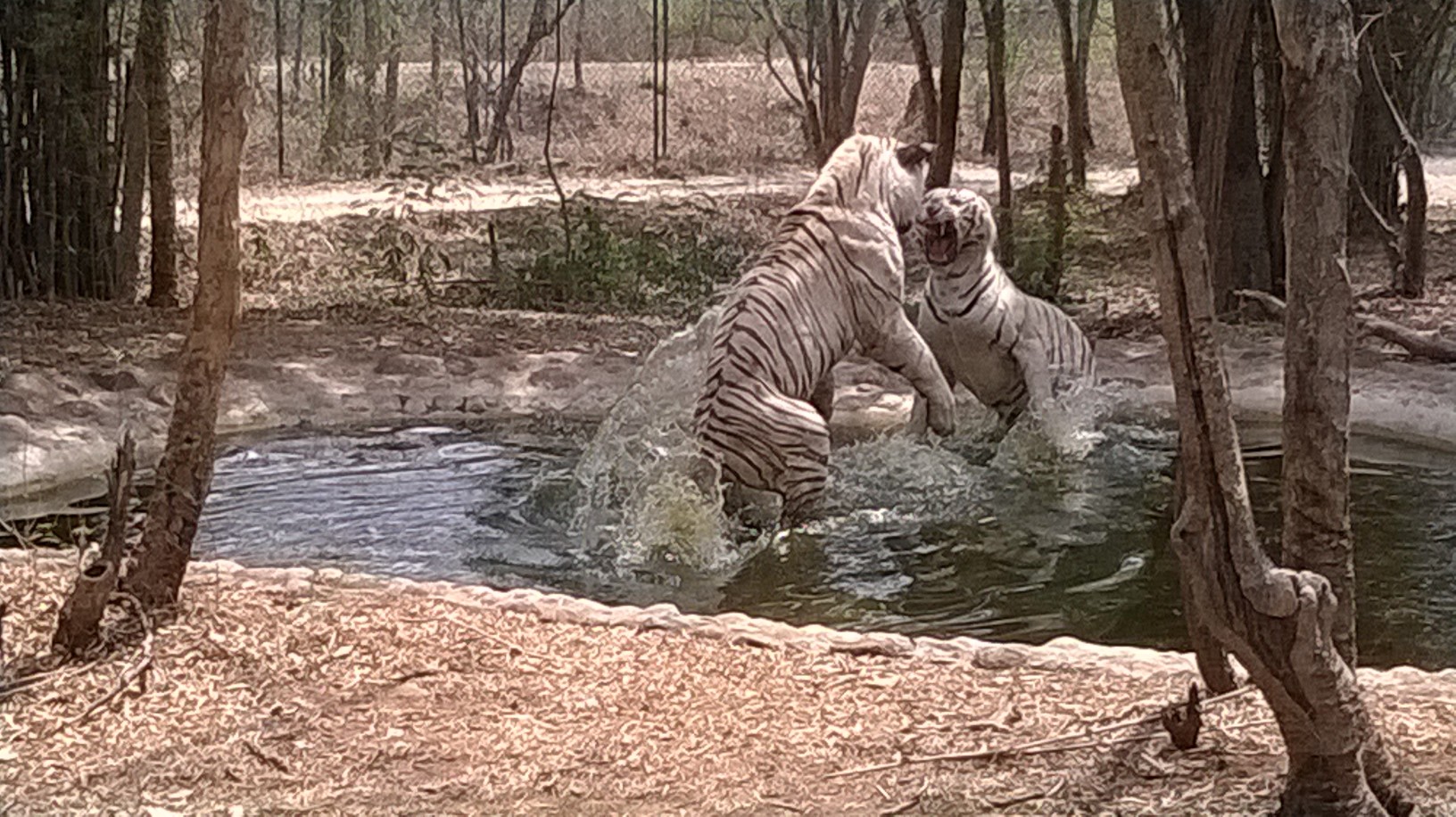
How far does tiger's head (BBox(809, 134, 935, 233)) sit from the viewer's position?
5.19m

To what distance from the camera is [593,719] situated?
2857 mm

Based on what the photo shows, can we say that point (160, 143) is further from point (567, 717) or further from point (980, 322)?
point (567, 717)

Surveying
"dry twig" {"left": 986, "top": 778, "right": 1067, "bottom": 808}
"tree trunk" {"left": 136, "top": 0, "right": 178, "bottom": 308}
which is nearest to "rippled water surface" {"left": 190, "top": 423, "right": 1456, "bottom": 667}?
"dry twig" {"left": 986, "top": 778, "right": 1067, "bottom": 808}

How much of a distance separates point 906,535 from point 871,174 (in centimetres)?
119

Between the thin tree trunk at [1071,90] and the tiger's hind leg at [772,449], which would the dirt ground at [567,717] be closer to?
the tiger's hind leg at [772,449]

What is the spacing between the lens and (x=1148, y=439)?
18.6ft

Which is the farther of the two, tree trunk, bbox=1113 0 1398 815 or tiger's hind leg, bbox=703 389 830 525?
tiger's hind leg, bbox=703 389 830 525

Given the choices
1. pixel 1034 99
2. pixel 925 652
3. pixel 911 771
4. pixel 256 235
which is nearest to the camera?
pixel 911 771

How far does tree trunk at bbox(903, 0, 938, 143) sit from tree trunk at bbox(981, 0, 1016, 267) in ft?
0.94

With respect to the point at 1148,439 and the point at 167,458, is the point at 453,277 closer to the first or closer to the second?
the point at 1148,439

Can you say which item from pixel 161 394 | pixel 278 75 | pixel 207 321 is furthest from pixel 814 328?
pixel 278 75

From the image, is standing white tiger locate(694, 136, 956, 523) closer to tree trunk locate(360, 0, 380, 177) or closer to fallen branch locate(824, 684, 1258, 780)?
fallen branch locate(824, 684, 1258, 780)

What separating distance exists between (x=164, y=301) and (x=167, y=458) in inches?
169

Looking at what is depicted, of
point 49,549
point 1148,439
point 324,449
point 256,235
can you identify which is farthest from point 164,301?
point 1148,439
